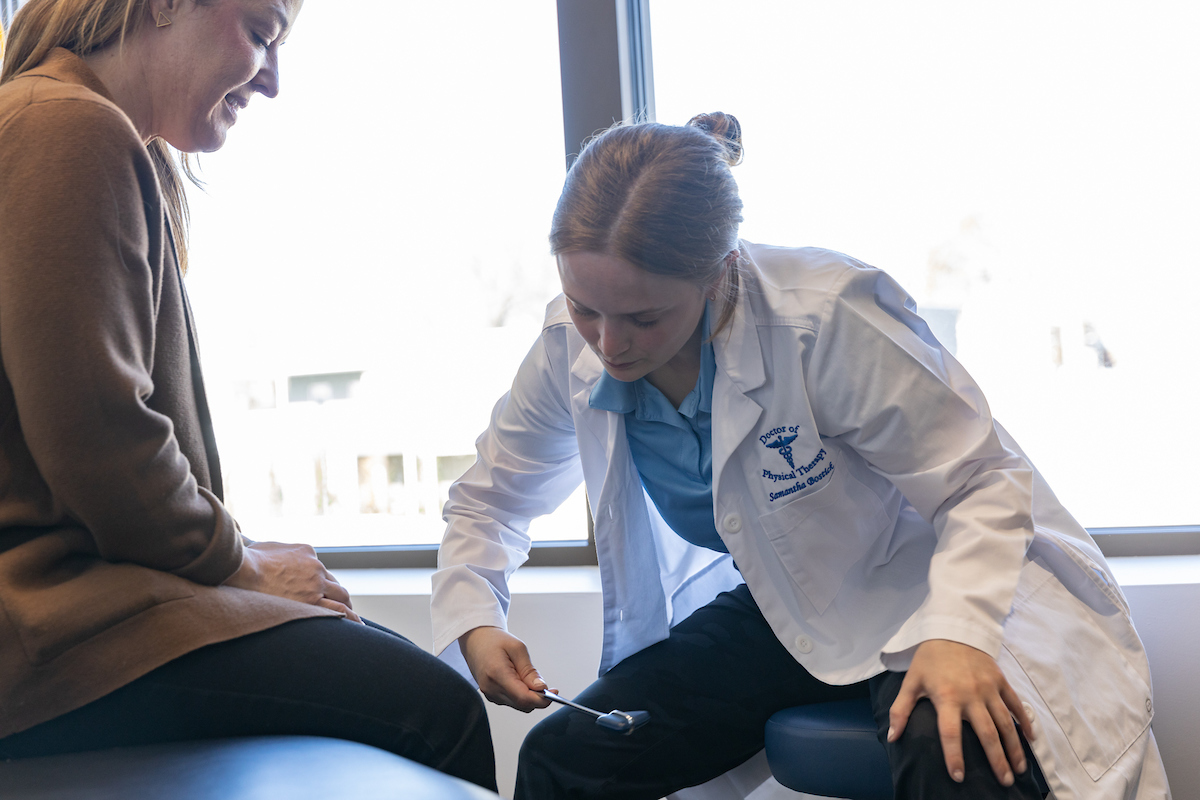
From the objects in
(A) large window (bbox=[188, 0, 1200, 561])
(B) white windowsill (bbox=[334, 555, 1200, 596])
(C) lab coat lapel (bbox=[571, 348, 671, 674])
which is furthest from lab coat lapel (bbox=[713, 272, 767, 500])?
(A) large window (bbox=[188, 0, 1200, 561])

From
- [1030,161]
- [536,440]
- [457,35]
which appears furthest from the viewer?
[457,35]

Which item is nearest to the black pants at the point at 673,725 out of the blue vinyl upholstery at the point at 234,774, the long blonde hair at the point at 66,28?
the blue vinyl upholstery at the point at 234,774

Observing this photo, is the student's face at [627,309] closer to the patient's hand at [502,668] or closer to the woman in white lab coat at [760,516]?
the woman in white lab coat at [760,516]

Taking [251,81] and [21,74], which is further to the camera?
[251,81]

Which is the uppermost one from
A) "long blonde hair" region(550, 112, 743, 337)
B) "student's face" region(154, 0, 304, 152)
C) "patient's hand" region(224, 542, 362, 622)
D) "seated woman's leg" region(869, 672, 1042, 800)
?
"student's face" region(154, 0, 304, 152)

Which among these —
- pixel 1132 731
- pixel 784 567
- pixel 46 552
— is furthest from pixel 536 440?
pixel 1132 731

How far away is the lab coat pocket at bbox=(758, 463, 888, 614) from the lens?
1019 millimetres

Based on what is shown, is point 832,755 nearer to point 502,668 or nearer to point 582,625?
point 502,668

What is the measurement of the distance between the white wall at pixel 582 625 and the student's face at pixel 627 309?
64cm

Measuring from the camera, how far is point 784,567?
1.03 metres

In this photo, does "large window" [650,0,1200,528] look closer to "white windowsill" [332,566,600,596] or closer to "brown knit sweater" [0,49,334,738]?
"white windowsill" [332,566,600,596]

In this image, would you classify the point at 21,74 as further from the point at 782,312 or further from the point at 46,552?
the point at 782,312

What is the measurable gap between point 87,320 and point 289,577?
1.16 ft

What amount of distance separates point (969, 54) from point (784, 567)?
108 centimetres
